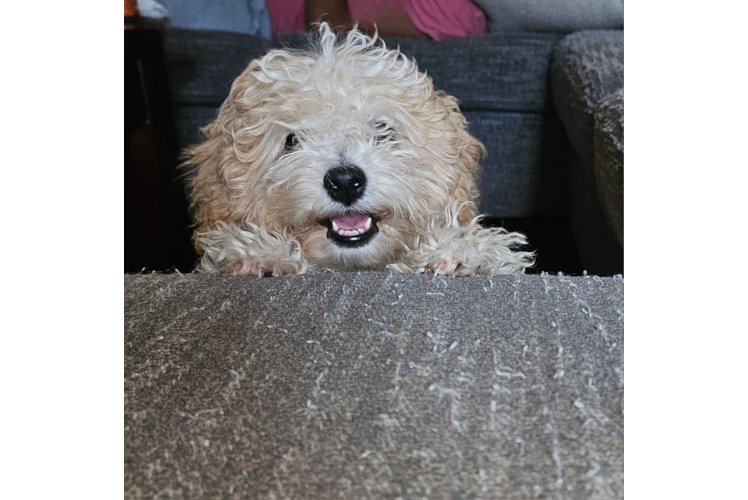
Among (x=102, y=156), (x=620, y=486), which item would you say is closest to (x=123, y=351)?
(x=102, y=156)

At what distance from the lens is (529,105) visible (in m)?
1.69

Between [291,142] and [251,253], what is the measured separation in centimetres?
25

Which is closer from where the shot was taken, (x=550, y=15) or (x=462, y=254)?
(x=462, y=254)

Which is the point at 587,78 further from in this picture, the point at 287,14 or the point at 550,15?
the point at 287,14

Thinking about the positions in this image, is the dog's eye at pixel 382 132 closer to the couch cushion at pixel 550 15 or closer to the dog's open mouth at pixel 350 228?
the dog's open mouth at pixel 350 228

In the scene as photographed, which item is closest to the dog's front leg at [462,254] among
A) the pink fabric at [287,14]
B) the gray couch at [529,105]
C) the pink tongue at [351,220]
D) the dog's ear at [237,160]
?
the pink tongue at [351,220]

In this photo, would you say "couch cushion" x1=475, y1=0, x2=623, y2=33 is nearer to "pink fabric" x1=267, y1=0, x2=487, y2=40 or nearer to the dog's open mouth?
"pink fabric" x1=267, y1=0, x2=487, y2=40

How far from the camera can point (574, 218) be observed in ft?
5.27

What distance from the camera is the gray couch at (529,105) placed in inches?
47.4

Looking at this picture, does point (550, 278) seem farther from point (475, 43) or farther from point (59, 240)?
point (475, 43)

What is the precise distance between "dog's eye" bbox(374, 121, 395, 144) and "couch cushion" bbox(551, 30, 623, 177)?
19.0 inches

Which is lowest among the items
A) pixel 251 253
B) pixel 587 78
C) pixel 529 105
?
pixel 251 253

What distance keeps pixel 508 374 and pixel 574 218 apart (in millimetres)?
1221

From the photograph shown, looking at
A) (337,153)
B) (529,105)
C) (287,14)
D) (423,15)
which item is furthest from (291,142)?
(529,105)
